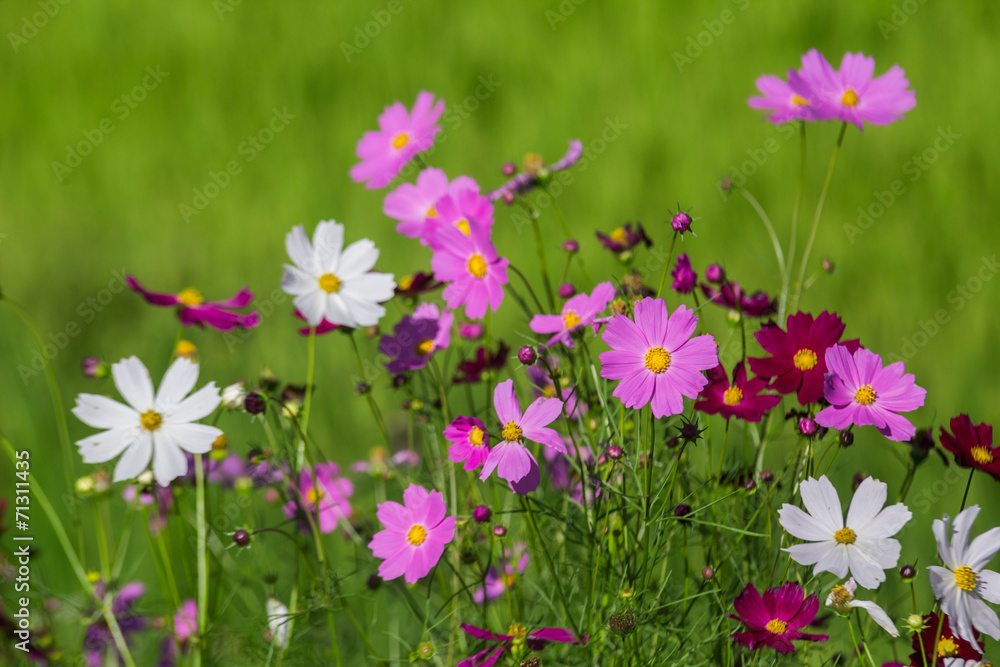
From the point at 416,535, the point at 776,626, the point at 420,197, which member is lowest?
the point at 776,626

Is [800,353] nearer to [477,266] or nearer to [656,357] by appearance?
[656,357]

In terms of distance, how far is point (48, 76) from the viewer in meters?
3.18

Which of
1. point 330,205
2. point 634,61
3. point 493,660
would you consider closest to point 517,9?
point 634,61

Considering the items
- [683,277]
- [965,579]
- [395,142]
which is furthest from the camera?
[395,142]

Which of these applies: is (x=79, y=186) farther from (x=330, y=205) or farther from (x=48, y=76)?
(x=330, y=205)

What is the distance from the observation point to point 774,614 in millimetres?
770

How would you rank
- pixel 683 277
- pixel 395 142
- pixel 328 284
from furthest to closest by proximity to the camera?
pixel 395 142 → pixel 328 284 → pixel 683 277

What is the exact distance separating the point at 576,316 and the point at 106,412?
0.51 metres

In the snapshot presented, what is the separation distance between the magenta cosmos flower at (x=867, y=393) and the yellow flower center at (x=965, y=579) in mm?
125

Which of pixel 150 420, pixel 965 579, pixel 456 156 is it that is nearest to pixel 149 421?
pixel 150 420

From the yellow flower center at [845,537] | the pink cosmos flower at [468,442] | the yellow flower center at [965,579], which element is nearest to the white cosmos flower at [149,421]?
the pink cosmos flower at [468,442]

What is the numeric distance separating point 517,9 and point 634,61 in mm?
503

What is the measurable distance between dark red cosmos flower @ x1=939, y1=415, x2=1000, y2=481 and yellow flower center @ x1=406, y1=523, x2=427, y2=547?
1.68 feet

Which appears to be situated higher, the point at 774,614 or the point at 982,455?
the point at 982,455
